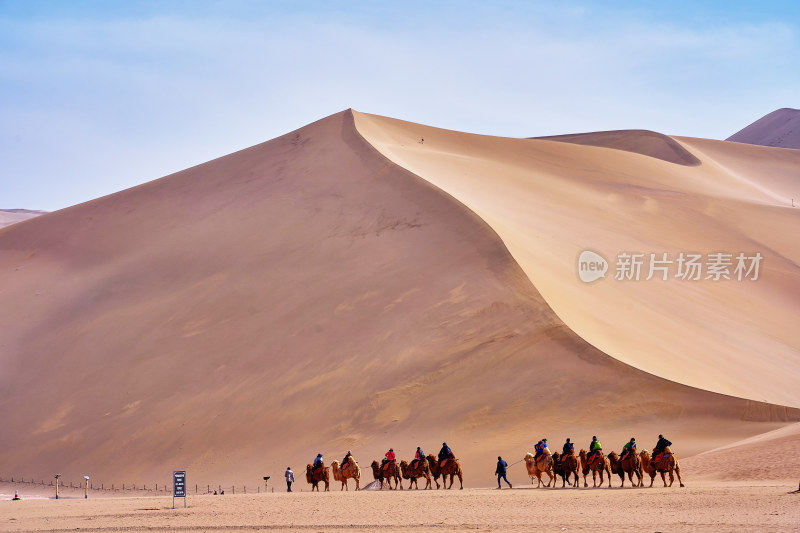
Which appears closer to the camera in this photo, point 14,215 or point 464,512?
point 464,512

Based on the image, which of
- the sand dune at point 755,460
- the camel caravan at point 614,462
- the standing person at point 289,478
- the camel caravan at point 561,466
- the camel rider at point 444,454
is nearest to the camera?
the camel caravan at point 614,462

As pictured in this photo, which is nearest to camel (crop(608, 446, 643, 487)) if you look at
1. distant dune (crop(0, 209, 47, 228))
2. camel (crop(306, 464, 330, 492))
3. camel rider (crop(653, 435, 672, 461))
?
camel rider (crop(653, 435, 672, 461))

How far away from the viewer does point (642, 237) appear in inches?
2269

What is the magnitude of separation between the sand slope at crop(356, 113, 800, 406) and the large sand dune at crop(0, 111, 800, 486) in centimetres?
23

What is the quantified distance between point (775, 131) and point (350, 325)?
13385cm

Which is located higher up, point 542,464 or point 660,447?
point 660,447

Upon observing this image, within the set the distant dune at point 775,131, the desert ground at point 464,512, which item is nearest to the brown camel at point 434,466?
the desert ground at point 464,512

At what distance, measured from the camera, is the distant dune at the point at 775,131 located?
15488cm

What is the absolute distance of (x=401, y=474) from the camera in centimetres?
3225

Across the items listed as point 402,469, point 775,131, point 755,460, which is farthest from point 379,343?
point 775,131

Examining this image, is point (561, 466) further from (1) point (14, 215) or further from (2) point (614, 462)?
(1) point (14, 215)

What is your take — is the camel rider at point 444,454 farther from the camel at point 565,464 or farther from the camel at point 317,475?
the camel at point 317,475

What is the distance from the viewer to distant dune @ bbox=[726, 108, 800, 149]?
155 m

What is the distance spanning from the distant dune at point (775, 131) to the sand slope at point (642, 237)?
69700mm
